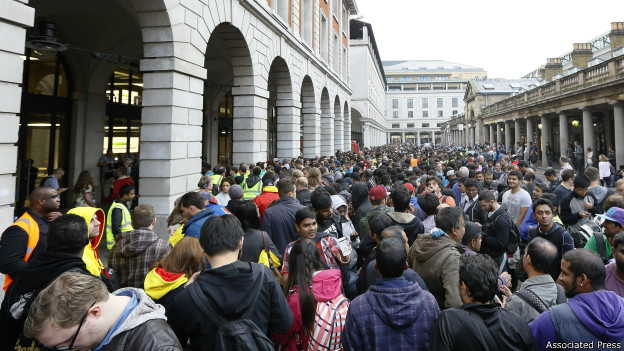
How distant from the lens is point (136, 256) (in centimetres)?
341

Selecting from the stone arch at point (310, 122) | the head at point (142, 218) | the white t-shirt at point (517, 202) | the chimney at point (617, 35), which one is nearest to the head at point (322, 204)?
the head at point (142, 218)

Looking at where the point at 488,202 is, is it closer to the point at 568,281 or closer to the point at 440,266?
the point at 440,266

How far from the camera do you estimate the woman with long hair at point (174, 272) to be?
2.73 m

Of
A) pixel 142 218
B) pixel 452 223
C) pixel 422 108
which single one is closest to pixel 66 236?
pixel 142 218

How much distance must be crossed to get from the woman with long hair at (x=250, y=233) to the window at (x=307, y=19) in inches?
700

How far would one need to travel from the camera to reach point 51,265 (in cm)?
239

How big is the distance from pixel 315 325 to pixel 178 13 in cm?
858

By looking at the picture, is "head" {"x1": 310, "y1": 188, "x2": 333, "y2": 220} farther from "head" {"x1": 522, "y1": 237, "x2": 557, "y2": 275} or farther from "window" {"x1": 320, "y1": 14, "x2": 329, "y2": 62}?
"window" {"x1": 320, "y1": 14, "x2": 329, "y2": 62}

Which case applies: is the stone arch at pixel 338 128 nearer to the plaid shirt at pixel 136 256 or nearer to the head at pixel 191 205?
the head at pixel 191 205

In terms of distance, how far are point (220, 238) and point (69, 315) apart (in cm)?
91

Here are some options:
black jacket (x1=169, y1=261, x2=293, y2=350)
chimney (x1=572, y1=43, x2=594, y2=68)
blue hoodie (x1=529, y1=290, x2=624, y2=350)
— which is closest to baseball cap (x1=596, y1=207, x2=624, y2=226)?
blue hoodie (x1=529, y1=290, x2=624, y2=350)

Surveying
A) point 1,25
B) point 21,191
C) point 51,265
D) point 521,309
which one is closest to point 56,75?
point 21,191

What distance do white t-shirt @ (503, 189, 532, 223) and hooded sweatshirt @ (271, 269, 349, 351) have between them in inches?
183

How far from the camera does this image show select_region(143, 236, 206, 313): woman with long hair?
2730 mm
